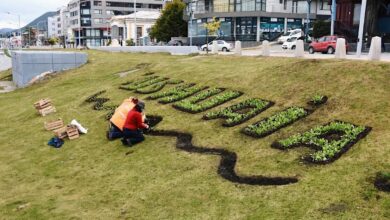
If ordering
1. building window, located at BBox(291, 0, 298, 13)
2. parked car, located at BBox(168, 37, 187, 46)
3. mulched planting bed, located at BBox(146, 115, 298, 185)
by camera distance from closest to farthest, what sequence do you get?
1. mulched planting bed, located at BBox(146, 115, 298, 185)
2. building window, located at BBox(291, 0, 298, 13)
3. parked car, located at BBox(168, 37, 187, 46)

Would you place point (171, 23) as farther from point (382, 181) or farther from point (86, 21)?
point (382, 181)

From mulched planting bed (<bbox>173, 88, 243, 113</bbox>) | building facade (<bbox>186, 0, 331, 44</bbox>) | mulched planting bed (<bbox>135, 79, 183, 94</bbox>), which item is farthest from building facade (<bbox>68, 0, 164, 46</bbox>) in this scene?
mulched planting bed (<bbox>173, 88, 243, 113</bbox>)

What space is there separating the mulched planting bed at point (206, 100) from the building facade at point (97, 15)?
128 metres

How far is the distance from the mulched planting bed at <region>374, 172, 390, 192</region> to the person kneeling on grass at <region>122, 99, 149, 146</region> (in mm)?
7295

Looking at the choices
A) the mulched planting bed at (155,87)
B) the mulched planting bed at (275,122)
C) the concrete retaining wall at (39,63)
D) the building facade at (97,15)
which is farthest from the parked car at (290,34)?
the building facade at (97,15)

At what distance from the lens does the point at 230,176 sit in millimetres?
10383

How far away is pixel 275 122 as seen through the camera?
12.9m

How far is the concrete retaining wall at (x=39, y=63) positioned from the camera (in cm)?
3356

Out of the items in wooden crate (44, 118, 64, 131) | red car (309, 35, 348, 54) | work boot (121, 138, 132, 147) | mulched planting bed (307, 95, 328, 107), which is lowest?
wooden crate (44, 118, 64, 131)

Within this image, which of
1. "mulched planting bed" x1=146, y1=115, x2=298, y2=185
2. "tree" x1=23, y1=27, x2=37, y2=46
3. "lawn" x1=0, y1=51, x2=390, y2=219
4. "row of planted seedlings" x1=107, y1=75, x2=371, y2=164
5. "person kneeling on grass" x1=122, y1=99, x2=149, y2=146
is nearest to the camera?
"lawn" x1=0, y1=51, x2=390, y2=219

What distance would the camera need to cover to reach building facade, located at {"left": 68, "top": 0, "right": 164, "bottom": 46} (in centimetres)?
14238

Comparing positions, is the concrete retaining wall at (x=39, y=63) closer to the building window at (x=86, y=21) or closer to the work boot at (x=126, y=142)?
the work boot at (x=126, y=142)

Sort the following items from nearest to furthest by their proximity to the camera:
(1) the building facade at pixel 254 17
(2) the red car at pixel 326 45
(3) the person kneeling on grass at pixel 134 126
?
(3) the person kneeling on grass at pixel 134 126, (2) the red car at pixel 326 45, (1) the building facade at pixel 254 17

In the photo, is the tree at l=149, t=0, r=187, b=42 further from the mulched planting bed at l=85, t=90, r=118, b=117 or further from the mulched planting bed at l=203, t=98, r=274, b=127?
the mulched planting bed at l=203, t=98, r=274, b=127
